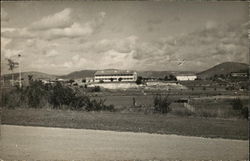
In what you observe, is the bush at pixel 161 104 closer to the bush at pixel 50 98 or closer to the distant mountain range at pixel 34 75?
the bush at pixel 50 98

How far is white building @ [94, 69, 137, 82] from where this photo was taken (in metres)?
6.32

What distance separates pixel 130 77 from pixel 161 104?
29.8 inches

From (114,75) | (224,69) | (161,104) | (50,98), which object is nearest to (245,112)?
(224,69)

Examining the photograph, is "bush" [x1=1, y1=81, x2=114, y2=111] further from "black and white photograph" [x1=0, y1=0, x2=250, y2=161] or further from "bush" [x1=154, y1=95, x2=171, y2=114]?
"bush" [x1=154, y1=95, x2=171, y2=114]

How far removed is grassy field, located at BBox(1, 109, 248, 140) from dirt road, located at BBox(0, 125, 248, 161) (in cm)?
11

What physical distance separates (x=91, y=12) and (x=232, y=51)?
101 inches

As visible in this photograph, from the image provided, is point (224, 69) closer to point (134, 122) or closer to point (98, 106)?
point (134, 122)

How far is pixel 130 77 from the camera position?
21.1 feet

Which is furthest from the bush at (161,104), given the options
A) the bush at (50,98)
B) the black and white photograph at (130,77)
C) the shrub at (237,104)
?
the shrub at (237,104)

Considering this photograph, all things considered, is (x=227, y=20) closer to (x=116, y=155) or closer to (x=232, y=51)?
(x=232, y=51)

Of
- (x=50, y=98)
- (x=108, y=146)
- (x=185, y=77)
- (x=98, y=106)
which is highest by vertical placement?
(x=185, y=77)

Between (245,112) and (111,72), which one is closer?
(245,112)

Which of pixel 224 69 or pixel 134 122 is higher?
pixel 224 69

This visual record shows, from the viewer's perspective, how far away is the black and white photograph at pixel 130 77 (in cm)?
595
